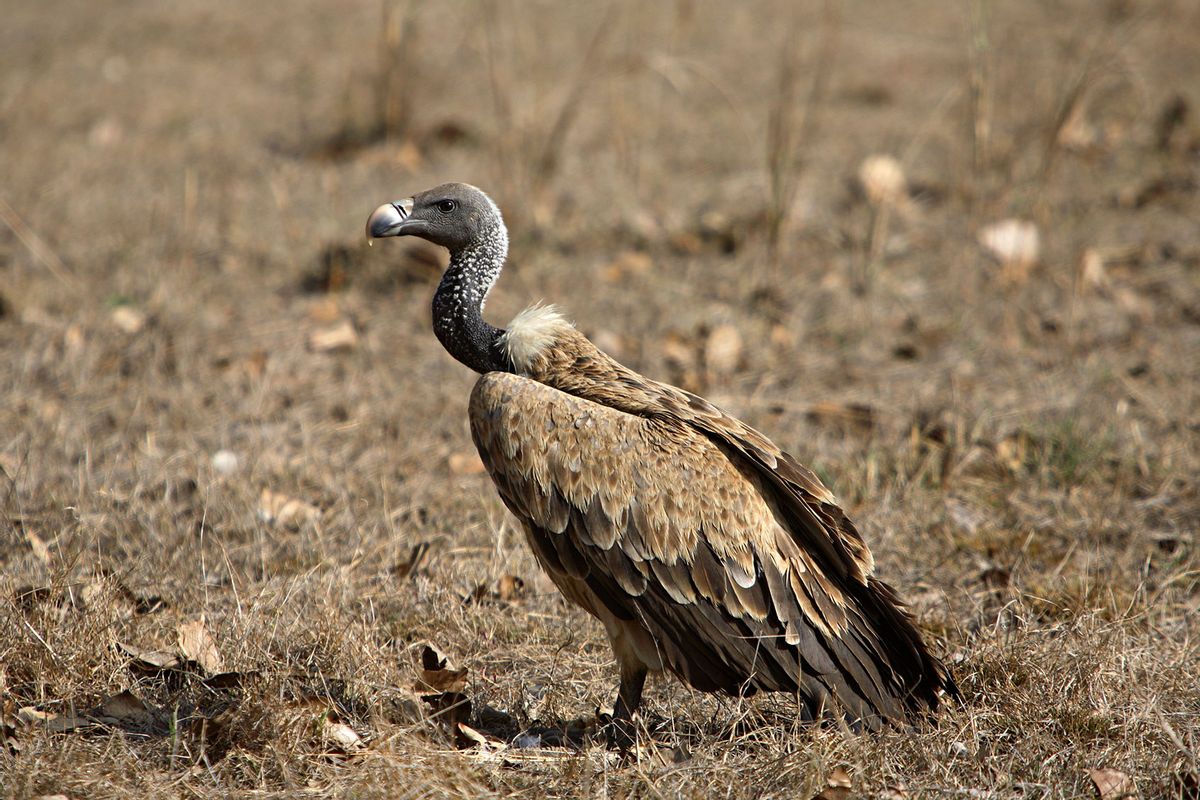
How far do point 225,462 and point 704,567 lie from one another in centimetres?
287

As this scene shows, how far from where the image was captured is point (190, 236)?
8336 mm

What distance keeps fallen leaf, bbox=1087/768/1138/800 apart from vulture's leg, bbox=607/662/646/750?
142cm

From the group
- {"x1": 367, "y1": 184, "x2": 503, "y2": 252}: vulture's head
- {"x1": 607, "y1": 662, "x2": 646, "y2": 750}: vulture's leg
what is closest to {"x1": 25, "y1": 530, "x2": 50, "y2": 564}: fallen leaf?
{"x1": 367, "y1": 184, "x2": 503, "y2": 252}: vulture's head

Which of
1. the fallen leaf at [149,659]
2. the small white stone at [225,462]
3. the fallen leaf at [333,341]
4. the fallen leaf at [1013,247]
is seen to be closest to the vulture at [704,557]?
the fallen leaf at [149,659]

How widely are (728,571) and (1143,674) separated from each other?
5.04ft

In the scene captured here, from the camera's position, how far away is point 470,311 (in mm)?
4270

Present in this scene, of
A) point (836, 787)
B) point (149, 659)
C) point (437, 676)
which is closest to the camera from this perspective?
point (836, 787)

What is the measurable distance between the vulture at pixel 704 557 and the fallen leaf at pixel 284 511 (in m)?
1.57

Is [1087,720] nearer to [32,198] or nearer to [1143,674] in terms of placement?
[1143,674]

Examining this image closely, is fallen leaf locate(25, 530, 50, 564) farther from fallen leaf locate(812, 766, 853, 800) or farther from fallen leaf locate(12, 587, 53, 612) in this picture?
fallen leaf locate(812, 766, 853, 800)

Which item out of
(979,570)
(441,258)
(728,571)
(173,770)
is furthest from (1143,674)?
(441,258)

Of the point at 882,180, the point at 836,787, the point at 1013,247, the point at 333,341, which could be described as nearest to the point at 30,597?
the point at 836,787

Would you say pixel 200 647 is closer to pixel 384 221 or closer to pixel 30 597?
pixel 30 597

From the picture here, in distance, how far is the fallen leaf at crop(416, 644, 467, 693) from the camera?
12.8 ft
